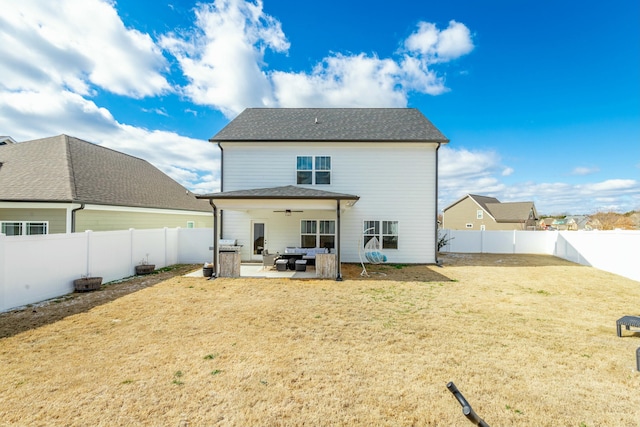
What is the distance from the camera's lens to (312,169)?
46.0 feet

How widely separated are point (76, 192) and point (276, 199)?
8.81 meters

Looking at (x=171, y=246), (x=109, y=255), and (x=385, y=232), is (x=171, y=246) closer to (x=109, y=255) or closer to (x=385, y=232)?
(x=109, y=255)

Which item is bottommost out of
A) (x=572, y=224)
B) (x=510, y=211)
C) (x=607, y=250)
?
(x=607, y=250)

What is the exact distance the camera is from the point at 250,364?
4117 mm

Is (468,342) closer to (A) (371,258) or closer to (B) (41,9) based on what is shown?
(A) (371,258)

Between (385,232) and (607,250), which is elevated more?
Answer: (385,232)

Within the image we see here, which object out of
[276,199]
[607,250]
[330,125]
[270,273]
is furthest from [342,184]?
[607,250]

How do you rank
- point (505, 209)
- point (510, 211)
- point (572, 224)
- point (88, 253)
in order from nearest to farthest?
point (88, 253), point (510, 211), point (505, 209), point (572, 224)

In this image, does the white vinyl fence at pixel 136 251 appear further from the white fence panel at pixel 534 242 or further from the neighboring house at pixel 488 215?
the neighboring house at pixel 488 215

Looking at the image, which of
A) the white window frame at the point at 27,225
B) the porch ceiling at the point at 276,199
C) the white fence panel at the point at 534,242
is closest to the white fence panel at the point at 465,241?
the white fence panel at the point at 534,242

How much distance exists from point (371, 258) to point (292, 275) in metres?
4.38

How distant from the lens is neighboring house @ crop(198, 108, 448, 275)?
45.2 ft

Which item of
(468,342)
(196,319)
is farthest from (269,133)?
(468,342)

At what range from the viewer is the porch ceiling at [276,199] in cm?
1020
